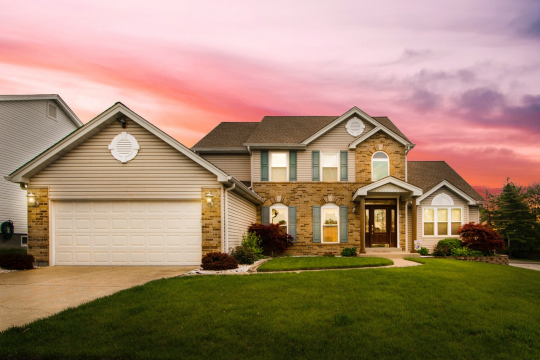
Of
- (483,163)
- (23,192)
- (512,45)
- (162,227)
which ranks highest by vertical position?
(512,45)

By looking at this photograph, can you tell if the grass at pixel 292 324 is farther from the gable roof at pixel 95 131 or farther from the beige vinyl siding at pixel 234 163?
the beige vinyl siding at pixel 234 163

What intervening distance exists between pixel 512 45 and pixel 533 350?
1625 cm

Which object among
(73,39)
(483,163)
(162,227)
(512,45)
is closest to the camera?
(162,227)

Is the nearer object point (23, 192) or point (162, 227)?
point (162, 227)

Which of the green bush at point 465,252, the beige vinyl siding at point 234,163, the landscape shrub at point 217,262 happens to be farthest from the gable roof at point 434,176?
the landscape shrub at point 217,262

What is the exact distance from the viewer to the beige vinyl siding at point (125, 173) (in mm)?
12508

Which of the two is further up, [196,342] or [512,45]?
[512,45]

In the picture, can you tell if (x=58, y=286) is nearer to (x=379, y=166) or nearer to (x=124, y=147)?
(x=124, y=147)

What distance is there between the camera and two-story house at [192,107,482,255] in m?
18.0

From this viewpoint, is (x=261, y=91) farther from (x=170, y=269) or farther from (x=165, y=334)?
(x=165, y=334)

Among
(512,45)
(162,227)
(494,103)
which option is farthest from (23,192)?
(494,103)

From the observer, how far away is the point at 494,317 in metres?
6.29

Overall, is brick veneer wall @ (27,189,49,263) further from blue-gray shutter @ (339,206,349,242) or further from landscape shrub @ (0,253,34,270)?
blue-gray shutter @ (339,206,349,242)

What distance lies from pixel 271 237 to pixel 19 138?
51.0 ft
